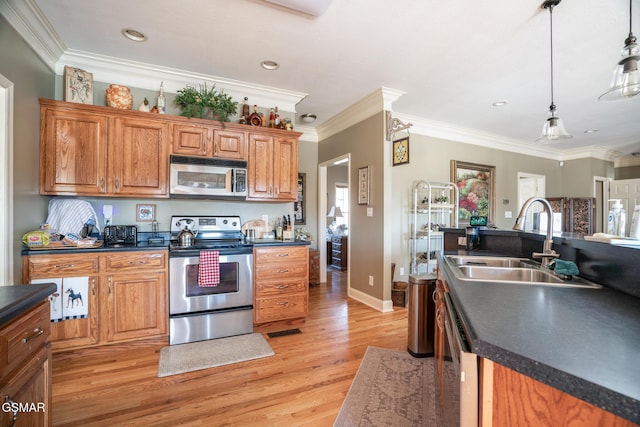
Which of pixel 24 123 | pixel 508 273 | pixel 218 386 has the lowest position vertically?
pixel 218 386

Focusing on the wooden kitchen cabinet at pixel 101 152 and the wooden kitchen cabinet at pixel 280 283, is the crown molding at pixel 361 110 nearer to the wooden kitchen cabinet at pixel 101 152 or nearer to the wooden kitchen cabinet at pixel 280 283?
the wooden kitchen cabinet at pixel 280 283

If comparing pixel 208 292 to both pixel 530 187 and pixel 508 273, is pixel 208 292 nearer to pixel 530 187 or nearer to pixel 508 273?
pixel 508 273

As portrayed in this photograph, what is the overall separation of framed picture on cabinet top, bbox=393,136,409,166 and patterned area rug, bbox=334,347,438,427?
6.93ft

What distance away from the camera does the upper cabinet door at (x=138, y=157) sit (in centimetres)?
274

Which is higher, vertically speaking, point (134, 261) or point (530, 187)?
point (530, 187)

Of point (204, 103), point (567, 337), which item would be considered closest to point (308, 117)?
point (204, 103)

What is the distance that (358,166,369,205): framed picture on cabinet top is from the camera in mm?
3924

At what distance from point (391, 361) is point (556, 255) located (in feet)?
4.77

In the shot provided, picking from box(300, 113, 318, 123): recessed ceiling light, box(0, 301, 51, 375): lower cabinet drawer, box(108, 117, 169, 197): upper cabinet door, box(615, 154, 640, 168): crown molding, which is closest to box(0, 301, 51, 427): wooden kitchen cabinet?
box(0, 301, 51, 375): lower cabinet drawer

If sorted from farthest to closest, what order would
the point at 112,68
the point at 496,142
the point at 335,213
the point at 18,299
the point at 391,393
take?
the point at 335,213
the point at 496,142
the point at 112,68
the point at 391,393
the point at 18,299

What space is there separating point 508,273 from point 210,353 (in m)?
2.40

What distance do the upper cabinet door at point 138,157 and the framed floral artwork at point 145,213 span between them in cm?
31

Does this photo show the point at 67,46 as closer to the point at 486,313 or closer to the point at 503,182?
the point at 486,313

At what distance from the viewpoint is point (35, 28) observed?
2.26 metres
